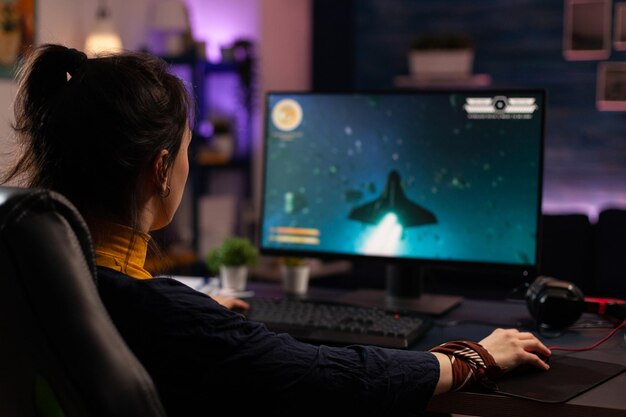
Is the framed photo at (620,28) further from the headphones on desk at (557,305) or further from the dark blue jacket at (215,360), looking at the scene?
the dark blue jacket at (215,360)

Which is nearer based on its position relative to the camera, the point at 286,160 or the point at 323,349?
the point at 323,349

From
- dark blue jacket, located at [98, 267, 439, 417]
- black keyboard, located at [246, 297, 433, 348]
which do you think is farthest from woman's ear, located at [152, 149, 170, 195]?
black keyboard, located at [246, 297, 433, 348]

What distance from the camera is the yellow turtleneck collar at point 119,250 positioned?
→ 111 cm

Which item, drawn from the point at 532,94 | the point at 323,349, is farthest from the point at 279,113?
the point at 323,349

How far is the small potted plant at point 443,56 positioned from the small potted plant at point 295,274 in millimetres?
3097

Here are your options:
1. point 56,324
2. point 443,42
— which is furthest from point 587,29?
point 56,324

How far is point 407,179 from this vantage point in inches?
71.2

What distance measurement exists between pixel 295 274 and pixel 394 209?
0.31 m

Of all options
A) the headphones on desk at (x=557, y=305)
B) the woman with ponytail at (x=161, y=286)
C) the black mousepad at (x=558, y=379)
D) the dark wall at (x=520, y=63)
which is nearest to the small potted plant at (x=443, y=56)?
the dark wall at (x=520, y=63)

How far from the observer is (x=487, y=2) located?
4.98 meters

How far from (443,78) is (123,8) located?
6.79 ft

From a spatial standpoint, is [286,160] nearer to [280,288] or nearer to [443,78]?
[280,288]

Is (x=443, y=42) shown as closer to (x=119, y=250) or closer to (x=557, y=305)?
(x=557, y=305)

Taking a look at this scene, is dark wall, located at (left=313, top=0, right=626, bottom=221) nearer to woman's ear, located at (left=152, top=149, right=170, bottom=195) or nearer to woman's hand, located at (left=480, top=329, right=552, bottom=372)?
woman's hand, located at (left=480, top=329, right=552, bottom=372)
